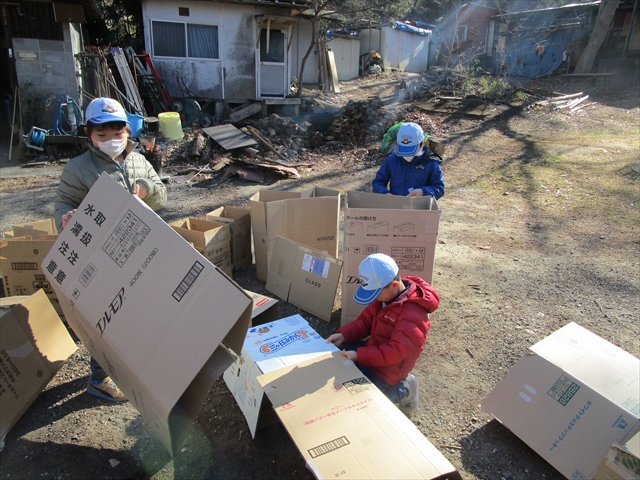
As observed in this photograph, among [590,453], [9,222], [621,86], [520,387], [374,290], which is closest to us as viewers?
Answer: [590,453]

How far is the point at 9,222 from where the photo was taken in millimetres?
5551

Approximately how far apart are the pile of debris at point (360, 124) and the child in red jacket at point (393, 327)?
8.32 metres

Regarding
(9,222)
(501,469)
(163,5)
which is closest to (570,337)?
(501,469)

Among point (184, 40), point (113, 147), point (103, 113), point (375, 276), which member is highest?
point (184, 40)

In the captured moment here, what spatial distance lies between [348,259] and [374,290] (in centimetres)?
103

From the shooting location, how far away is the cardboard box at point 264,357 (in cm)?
218

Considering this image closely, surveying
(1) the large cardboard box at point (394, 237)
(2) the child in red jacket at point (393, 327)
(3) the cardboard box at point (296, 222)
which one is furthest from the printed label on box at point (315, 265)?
(2) the child in red jacket at point (393, 327)

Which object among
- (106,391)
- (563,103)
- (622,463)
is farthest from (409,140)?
(563,103)

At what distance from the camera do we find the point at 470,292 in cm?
404

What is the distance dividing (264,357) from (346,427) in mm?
686

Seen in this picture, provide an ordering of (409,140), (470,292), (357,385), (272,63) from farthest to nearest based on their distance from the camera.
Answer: (272,63) < (470,292) < (409,140) < (357,385)

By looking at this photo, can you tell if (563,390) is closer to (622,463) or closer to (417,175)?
(622,463)

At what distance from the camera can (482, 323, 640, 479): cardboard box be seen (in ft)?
6.66

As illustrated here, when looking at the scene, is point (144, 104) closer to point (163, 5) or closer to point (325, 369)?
point (163, 5)
